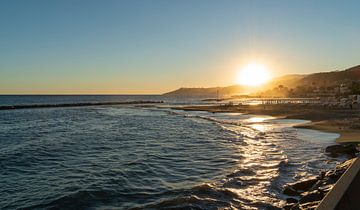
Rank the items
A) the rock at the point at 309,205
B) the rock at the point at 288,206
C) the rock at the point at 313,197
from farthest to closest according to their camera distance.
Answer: the rock at the point at 288,206, the rock at the point at 313,197, the rock at the point at 309,205

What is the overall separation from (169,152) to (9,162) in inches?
375

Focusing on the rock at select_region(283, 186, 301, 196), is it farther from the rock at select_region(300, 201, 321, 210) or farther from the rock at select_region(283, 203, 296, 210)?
the rock at select_region(300, 201, 321, 210)

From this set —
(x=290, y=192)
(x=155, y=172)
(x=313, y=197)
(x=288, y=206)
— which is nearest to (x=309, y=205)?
(x=313, y=197)

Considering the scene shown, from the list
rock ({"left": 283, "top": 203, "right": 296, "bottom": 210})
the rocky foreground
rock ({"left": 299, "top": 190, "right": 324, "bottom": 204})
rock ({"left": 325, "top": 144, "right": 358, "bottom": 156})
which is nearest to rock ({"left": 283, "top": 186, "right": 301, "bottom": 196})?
the rocky foreground

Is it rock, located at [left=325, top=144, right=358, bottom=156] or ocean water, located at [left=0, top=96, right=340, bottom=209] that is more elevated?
rock, located at [left=325, top=144, right=358, bottom=156]

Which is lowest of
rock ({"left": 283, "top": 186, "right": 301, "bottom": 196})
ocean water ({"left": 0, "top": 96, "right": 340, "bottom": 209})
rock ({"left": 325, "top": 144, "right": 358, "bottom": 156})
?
ocean water ({"left": 0, "top": 96, "right": 340, "bottom": 209})

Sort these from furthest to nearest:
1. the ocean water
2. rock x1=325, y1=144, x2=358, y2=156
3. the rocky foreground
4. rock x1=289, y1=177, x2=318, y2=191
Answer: rock x1=325, y1=144, x2=358, y2=156
rock x1=289, y1=177, x2=318, y2=191
the ocean water
the rocky foreground

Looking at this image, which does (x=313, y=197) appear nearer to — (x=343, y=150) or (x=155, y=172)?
(x=155, y=172)

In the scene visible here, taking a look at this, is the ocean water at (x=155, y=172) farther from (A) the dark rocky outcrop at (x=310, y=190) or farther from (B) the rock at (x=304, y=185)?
(B) the rock at (x=304, y=185)

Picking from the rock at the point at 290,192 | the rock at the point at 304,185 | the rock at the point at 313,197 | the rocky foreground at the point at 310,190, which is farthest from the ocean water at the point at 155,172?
the rock at the point at 313,197

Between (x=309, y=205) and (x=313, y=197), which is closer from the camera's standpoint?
(x=309, y=205)

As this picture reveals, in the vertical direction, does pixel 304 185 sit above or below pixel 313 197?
below

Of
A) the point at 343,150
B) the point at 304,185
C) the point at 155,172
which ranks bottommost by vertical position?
the point at 155,172

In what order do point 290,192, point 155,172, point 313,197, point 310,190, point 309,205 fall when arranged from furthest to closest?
point 155,172
point 290,192
point 310,190
point 313,197
point 309,205
